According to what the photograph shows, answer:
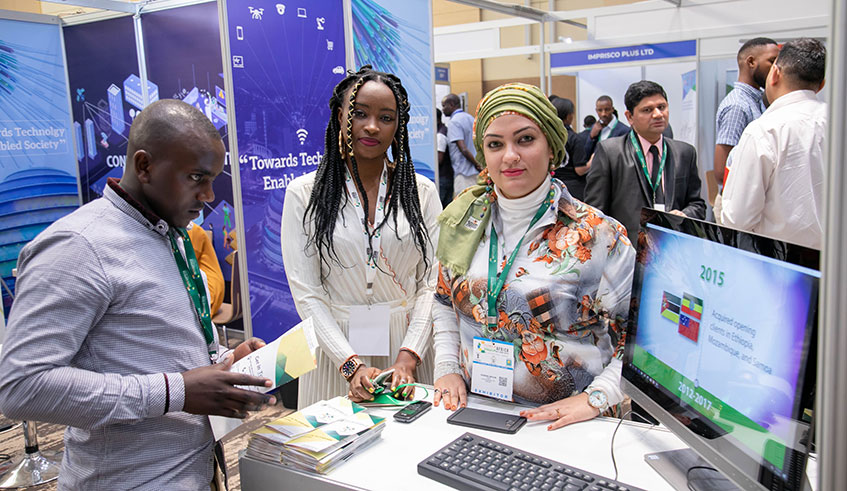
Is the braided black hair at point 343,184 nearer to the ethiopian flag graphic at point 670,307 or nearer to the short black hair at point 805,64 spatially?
the ethiopian flag graphic at point 670,307

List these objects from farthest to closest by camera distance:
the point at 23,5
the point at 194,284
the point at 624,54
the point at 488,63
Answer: the point at 488,63, the point at 624,54, the point at 23,5, the point at 194,284

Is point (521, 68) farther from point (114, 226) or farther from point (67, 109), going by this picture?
point (114, 226)

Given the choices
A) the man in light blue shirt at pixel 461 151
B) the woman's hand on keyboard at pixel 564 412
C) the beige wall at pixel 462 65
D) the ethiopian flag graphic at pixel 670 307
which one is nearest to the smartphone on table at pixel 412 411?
the woman's hand on keyboard at pixel 564 412

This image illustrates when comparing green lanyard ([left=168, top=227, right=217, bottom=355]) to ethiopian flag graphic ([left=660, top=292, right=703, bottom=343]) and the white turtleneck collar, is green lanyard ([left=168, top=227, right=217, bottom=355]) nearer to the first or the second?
the white turtleneck collar

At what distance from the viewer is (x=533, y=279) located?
1.59 metres

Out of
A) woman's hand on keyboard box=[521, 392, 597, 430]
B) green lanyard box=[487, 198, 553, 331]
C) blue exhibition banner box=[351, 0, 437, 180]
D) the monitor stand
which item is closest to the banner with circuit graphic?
blue exhibition banner box=[351, 0, 437, 180]

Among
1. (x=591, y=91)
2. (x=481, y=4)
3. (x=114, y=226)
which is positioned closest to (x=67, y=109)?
(x=481, y=4)

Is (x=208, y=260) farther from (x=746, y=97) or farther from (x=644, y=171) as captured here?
(x=746, y=97)

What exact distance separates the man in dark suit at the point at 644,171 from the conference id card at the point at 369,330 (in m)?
1.78

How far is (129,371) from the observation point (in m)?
1.24

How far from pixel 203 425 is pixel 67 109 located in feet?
15.0

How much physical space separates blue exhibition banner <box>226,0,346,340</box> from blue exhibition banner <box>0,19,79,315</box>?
6.61 ft

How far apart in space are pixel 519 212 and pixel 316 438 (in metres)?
0.76

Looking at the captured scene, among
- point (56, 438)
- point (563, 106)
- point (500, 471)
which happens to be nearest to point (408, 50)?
point (563, 106)
